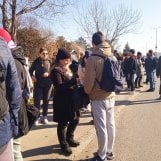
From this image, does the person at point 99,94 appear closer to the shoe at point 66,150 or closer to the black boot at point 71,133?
the shoe at point 66,150

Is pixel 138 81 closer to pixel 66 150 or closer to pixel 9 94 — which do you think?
pixel 66 150

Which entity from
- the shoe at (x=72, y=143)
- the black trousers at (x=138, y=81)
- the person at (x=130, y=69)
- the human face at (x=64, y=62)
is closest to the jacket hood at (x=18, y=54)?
the human face at (x=64, y=62)

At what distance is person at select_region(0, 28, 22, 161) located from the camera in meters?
3.69

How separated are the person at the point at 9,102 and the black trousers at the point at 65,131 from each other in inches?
107

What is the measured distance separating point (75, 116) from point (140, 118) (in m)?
4.37

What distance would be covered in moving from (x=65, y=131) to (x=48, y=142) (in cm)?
86

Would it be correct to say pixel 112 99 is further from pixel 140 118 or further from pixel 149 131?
A: pixel 140 118

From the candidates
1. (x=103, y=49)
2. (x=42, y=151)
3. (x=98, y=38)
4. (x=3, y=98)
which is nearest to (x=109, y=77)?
(x=103, y=49)

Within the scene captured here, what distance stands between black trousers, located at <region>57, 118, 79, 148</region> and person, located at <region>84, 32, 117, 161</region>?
0.63 metres

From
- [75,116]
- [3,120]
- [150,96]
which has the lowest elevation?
[150,96]

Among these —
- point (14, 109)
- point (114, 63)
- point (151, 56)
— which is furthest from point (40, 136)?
point (151, 56)

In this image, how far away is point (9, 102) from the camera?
390cm

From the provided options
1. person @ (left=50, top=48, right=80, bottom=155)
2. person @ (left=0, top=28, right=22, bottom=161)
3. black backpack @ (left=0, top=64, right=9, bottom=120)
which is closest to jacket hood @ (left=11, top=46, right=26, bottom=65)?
person @ (left=0, top=28, right=22, bottom=161)

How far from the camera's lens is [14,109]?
394 centimetres
